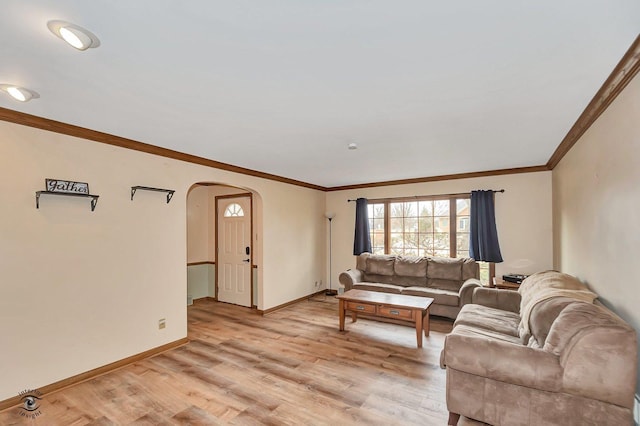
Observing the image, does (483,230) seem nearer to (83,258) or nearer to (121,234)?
(121,234)

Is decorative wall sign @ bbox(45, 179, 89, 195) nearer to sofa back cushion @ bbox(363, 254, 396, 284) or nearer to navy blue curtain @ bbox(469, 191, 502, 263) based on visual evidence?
sofa back cushion @ bbox(363, 254, 396, 284)

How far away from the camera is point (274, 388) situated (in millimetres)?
2750

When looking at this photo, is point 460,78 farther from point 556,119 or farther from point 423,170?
point 423,170

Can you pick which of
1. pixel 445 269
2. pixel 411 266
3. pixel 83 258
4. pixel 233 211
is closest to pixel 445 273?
pixel 445 269

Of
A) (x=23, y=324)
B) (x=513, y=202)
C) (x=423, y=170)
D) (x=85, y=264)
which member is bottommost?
(x=23, y=324)

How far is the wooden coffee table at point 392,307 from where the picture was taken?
3.72 meters

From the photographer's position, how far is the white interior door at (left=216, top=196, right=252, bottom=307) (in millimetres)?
5676

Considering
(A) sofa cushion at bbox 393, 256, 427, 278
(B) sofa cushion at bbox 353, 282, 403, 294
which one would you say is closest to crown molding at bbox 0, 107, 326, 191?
(B) sofa cushion at bbox 353, 282, 403, 294

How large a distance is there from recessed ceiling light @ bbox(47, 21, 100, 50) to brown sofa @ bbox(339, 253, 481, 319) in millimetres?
4663

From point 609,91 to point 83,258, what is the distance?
15.1 feet

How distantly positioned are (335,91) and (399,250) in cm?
446

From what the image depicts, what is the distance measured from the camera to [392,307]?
12.7ft

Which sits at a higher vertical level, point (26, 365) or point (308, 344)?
point (26, 365)

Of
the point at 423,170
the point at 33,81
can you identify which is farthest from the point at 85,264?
the point at 423,170
